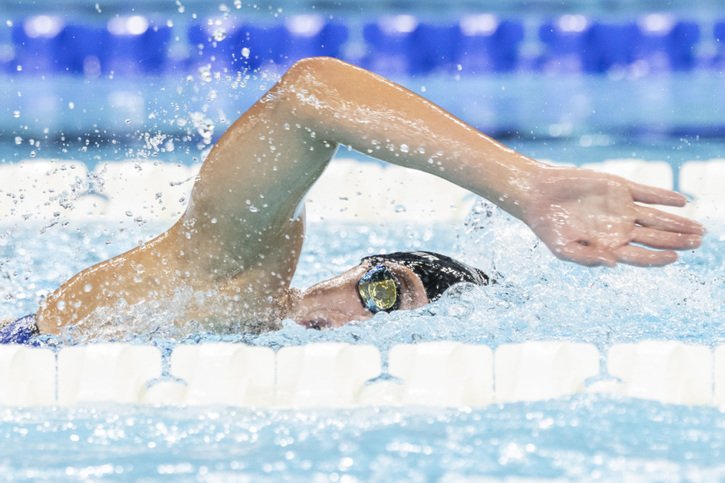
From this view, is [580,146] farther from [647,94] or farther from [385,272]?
[385,272]

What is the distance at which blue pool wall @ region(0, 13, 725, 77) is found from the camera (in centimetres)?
600

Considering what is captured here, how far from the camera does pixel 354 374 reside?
1708mm

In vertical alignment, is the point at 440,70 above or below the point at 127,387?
above

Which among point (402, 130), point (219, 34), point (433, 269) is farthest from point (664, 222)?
point (219, 34)

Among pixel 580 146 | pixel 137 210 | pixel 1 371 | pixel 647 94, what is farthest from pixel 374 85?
pixel 647 94

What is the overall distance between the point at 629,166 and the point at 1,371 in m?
2.49

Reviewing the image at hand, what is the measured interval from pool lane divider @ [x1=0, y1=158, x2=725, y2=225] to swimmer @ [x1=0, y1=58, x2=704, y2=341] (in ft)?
5.03

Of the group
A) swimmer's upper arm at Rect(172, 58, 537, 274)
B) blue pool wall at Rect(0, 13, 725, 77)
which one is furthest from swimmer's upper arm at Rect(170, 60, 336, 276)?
blue pool wall at Rect(0, 13, 725, 77)

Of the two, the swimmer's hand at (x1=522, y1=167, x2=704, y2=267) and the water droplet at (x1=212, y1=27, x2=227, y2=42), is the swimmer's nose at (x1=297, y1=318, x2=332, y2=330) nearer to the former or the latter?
the swimmer's hand at (x1=522, y1=167, x2=704, y2=267)

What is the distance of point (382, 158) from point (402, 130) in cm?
5

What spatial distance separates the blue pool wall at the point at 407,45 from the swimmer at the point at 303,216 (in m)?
4.08

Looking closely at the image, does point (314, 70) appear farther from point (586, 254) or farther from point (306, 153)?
point (586, 254)

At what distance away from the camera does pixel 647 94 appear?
19.2 ft

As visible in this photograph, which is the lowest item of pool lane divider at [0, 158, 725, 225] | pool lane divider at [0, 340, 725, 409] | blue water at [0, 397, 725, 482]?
blue water at [0, 397, 725, 482]
